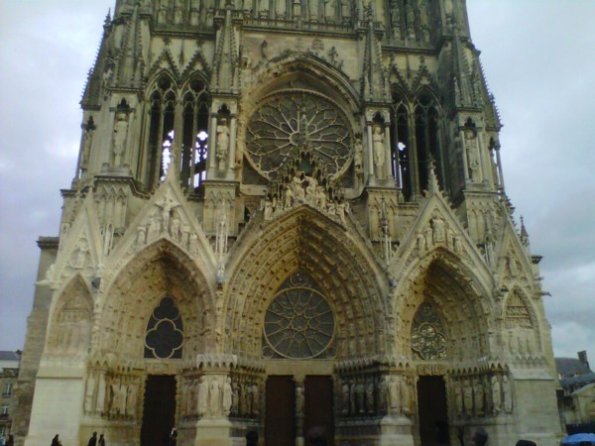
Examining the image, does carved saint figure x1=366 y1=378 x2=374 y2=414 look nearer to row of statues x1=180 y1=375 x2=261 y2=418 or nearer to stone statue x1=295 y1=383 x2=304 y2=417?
stone statue x1=295 y1=383 x2=304 y2=417

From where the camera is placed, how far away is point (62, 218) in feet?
65.1

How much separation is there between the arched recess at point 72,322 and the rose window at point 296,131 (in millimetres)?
7460

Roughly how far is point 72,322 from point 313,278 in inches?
293

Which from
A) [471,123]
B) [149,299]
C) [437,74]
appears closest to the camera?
[149,299]

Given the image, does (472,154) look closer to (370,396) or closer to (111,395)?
(370,396)

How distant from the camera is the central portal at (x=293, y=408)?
58.9 ft

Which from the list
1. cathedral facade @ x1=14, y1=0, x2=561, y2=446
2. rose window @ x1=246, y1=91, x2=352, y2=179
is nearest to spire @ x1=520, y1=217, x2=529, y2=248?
cathedral facade @ x1=14, y1=0, x2=561, y2=446

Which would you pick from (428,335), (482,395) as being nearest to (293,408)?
(428,335)

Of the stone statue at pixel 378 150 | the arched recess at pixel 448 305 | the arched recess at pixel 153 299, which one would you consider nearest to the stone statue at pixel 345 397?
the arched recess at pixel 448 305

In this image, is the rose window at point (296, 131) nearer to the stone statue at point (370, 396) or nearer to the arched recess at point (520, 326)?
the arched recess at point (520, 326)

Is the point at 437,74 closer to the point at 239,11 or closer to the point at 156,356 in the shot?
the point at 239,11

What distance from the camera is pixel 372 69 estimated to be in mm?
21672

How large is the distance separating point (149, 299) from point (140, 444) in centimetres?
419

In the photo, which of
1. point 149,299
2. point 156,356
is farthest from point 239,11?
point 156,356
